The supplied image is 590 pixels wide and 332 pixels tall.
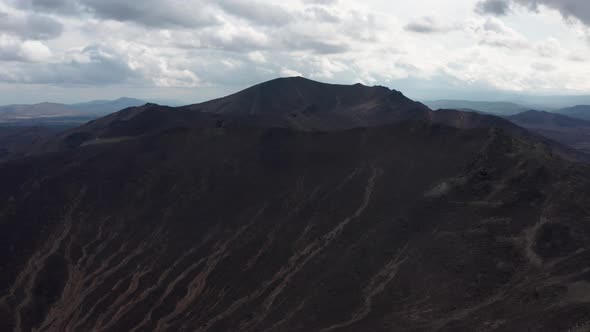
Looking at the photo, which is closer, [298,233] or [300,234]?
[300,234]

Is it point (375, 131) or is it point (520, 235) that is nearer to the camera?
point (520, 235)

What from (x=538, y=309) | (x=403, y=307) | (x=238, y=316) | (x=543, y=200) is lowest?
(x=238, y=316)

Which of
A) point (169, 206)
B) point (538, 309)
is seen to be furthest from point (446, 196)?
point (169, 206)

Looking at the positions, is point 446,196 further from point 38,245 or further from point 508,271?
point 38,245
